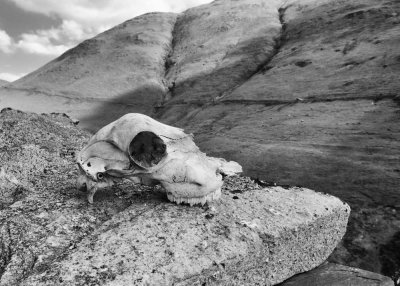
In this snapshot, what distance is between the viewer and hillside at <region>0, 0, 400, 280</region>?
190 inches

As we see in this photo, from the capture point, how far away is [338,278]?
3078mm

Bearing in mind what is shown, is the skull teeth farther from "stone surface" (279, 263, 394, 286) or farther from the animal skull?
"stone surface" (279, 263, 394, 286)

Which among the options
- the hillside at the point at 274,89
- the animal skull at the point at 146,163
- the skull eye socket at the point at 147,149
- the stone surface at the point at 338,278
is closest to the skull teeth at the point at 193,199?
the animal skull at the point at 146,163

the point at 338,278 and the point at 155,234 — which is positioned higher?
the point at 155,234

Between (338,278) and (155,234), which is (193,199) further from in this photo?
(338,278)

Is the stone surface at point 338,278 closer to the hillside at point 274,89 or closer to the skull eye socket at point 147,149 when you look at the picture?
the hillside at point 274,89

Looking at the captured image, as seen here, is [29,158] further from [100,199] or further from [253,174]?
[253,174]

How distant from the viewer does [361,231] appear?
12.9 feet

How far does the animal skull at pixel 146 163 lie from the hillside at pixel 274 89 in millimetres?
1670

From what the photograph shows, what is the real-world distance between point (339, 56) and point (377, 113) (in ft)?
10.2

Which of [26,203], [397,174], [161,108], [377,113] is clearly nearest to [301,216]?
[397,174]

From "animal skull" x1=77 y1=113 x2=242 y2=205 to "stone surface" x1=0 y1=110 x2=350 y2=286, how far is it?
0.18 m

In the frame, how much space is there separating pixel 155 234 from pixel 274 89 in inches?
266

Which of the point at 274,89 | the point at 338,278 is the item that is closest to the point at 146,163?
the point at 338,278
